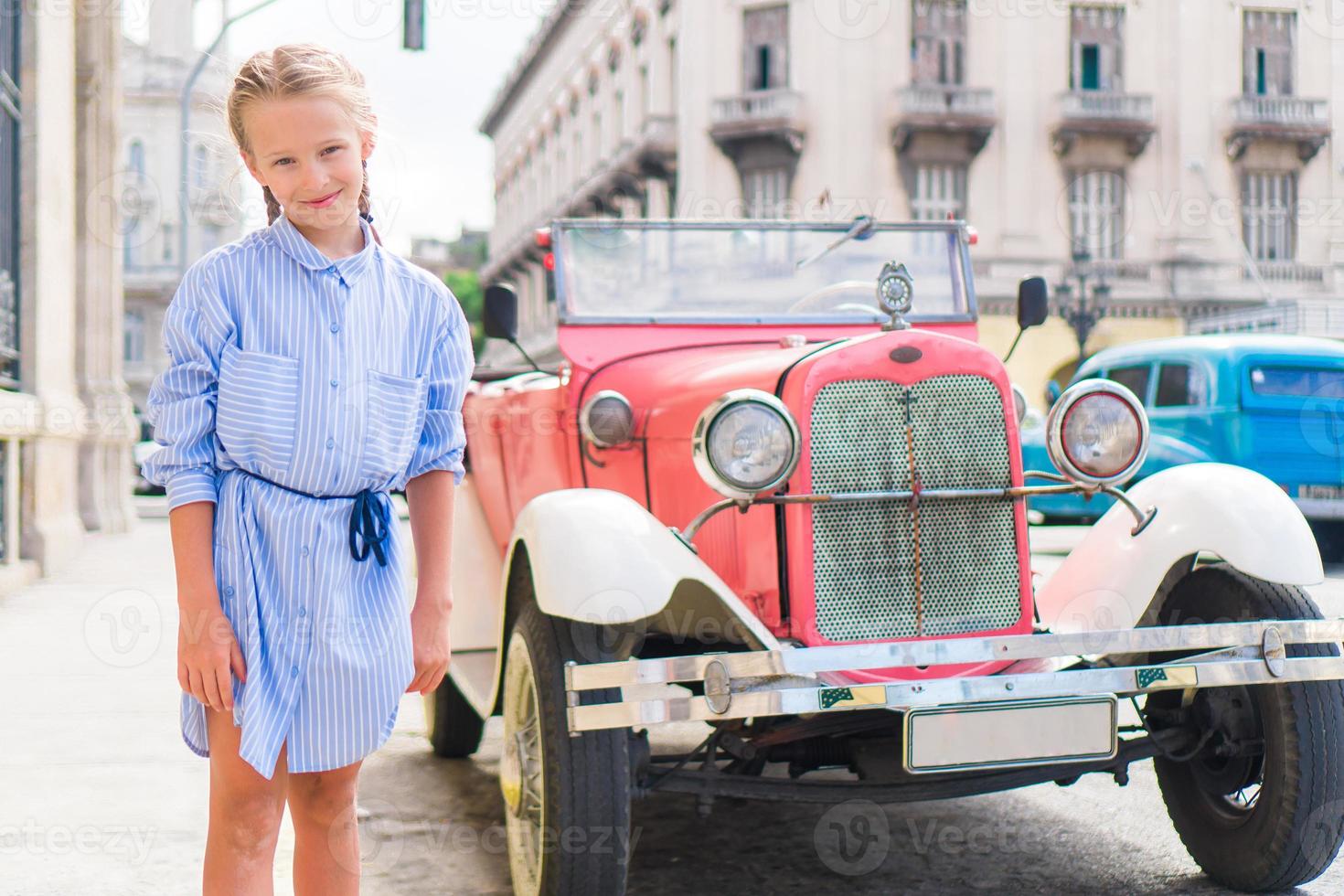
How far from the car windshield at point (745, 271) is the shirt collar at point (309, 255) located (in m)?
2.71

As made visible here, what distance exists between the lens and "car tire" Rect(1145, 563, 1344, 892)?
10.7 feet

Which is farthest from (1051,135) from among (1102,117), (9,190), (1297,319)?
(9,190)

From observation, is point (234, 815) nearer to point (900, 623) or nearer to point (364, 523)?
point (364, 523)

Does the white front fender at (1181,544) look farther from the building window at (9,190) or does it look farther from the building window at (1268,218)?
the building window at (1268,218)

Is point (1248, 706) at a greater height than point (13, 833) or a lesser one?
greater

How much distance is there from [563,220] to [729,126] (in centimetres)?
2341

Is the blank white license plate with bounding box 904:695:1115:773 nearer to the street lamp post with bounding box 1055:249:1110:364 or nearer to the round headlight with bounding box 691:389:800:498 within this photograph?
the round headlight with bounding box 691:389:800:498

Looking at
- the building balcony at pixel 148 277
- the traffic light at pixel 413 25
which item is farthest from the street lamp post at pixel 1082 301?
the building balcony at pixel 148 277

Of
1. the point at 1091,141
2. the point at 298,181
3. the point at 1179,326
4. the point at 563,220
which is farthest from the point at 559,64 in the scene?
the point at 298,181

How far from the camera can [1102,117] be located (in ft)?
90.5

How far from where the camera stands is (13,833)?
387 cm

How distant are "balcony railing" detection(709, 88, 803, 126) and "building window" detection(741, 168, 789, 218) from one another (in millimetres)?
1132

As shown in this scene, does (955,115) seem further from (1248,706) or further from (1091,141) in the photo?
(1248,706)

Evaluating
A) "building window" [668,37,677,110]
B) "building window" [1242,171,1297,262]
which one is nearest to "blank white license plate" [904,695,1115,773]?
"building window" [668,37,677,110]
